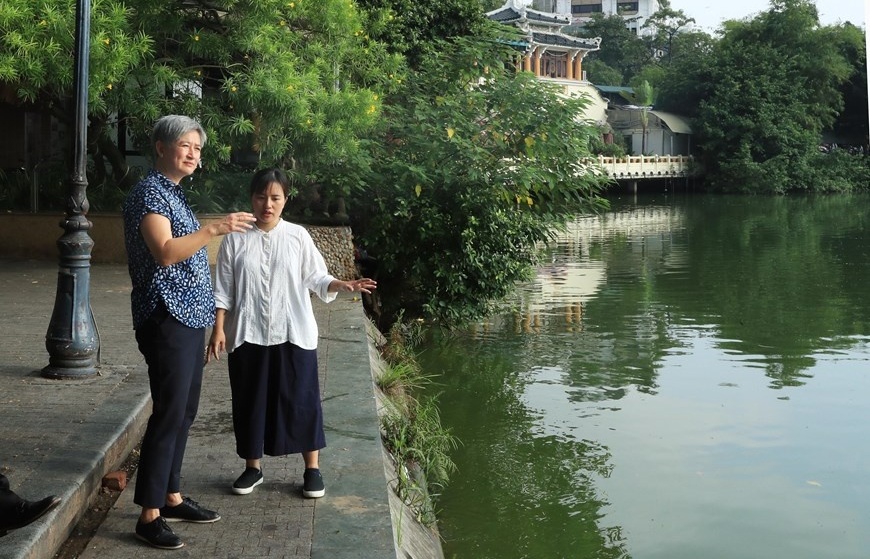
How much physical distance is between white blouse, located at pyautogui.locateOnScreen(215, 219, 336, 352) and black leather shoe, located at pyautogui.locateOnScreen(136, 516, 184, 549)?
2.69ft

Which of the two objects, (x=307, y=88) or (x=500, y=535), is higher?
(x=307, y=88)

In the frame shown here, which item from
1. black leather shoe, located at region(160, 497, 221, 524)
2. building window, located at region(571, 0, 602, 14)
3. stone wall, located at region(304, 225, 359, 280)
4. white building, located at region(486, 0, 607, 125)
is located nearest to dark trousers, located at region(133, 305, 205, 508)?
black leather shoe, located at region(160, 497, 221, 524)

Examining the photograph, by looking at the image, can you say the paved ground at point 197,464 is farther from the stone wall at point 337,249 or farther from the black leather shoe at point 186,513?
the stone wall at point 337,249

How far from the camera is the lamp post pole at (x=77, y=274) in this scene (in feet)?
20.7

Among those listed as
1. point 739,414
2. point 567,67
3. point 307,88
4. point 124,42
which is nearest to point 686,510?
point 739,414

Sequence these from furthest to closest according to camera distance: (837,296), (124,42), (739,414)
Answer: (837,296) < (124,42) < (739,414)

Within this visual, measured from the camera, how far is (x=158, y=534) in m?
4.01

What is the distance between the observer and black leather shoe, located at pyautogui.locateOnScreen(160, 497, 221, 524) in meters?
4.26

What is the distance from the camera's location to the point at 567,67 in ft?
194

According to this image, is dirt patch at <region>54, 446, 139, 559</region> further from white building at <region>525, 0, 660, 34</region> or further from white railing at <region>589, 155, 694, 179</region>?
white building at <region>525, 0, 660, 34</region>

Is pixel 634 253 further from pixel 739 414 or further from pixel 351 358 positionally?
pixel 351 358

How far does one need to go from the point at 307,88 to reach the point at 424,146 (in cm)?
132

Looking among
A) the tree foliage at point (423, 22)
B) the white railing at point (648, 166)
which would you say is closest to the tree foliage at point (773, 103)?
the white railing at point (648, 166)

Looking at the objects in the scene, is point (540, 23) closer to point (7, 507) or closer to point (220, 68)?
point (220, 68)
